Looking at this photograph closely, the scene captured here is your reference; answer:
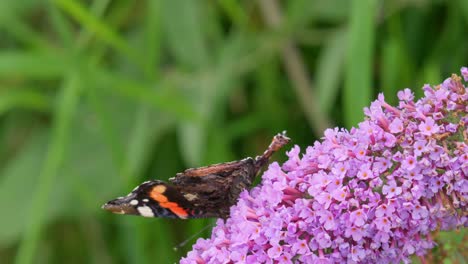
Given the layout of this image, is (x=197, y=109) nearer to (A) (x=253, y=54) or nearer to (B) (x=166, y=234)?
(A) (x=253, y=54)

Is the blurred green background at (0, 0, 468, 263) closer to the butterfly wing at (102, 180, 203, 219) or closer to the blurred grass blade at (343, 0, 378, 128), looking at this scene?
the blurred grass blade at (343, 0, 378, 128)

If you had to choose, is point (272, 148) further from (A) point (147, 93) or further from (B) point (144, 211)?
(A) point (147, 93)

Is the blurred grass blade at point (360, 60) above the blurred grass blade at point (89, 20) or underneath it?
underneath

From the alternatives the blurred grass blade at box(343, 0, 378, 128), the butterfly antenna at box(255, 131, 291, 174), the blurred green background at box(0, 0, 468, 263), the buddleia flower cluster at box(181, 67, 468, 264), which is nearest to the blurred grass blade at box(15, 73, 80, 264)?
the blurred green background at box(0, 0, 468, 263)

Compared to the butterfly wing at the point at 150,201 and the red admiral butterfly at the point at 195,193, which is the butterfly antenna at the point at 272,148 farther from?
the butterfly wing at the point at 150,201

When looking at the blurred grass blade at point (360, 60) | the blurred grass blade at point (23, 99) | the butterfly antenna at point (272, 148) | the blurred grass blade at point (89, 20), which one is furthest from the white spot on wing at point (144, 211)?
the blurred grass blade at point (23, 99)
